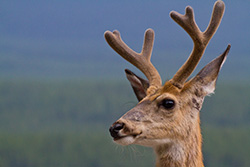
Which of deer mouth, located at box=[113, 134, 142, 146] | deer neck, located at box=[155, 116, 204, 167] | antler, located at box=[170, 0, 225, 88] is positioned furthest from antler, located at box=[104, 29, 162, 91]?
deer mouth, located at box=[113, 134, 142, 146]

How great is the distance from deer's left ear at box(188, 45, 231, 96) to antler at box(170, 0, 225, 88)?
14 cm

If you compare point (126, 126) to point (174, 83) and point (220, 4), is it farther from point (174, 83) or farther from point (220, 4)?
point (220, 4)

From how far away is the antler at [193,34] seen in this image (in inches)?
164

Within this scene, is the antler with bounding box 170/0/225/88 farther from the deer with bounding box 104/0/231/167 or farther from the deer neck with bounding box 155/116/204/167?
the deer neck with bounding box 155/116/204/167

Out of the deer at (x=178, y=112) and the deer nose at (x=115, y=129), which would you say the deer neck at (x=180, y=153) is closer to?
the deer at (x=178, y=112)

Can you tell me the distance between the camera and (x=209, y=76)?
405cm

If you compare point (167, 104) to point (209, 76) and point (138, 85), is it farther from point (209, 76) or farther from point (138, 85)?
point (138, 85)

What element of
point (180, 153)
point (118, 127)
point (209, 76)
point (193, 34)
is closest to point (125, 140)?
point (118, 127)

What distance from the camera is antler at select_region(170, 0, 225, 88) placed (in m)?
4.16

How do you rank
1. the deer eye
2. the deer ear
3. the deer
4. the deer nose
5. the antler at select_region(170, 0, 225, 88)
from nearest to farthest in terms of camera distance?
the deer nose → the deer → the deer eye → the antler at select_region(170, 0, 225, 88) → the deer ear

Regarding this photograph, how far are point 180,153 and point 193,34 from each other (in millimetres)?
1039

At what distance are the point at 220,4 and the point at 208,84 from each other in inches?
28.5

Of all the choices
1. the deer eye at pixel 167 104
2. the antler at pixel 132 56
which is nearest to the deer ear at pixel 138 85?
the antler at pixel 132 56

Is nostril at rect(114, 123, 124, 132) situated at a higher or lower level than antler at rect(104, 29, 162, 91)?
lower
